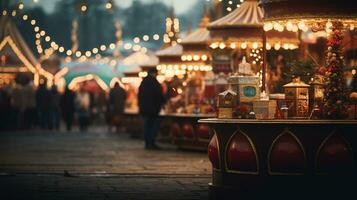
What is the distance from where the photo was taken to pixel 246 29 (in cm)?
2578

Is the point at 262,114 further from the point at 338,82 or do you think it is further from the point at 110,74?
the point at 110,74

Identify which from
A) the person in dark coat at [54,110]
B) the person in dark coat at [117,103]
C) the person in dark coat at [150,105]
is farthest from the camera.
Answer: the person in dark coat at [54,110]

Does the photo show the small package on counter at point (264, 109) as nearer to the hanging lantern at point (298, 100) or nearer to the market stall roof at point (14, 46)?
the hanging lantern at point (298, 100)

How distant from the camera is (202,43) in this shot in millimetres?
32062

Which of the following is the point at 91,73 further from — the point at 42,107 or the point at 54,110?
the point at 42,107

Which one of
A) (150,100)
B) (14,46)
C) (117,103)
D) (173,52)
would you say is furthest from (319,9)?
(14,46)

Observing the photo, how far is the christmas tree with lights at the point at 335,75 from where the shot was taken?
633 inches

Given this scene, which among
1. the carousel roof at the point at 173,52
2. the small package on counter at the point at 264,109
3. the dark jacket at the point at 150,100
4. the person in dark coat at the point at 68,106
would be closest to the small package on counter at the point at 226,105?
the small package on counter at the point at 264,109

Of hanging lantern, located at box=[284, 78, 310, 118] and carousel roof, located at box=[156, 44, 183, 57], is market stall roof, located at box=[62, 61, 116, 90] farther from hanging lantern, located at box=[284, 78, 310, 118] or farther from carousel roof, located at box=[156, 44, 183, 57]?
hanging lantern, located at box=[284, 78, 310, 118]

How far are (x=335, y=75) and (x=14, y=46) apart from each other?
129 ft

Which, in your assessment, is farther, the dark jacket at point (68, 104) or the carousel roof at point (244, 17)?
the dark jacket at point (68, 104)

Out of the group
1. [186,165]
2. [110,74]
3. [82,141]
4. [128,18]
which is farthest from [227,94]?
[128,18]

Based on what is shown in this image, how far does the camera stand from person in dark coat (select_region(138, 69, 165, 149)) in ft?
98.7

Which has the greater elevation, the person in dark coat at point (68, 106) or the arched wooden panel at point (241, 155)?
the person in dark coat at point (68, 106)
